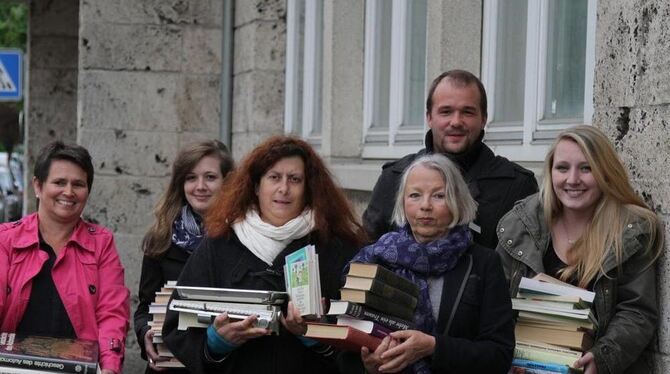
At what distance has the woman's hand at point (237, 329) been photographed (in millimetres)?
4512

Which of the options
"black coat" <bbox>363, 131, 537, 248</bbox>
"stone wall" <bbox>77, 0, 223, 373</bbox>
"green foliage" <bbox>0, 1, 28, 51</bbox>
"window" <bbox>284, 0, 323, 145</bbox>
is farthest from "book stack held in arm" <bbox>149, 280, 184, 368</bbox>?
"green foliage" <bbox>0, 1, 28, 51</bbox>

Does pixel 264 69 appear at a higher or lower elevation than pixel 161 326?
higher

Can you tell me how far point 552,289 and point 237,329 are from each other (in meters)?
1.11

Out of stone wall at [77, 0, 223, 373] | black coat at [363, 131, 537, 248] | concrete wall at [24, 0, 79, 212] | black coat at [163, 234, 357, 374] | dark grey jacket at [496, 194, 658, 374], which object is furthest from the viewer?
concrete wall at [24, 0, 79, 212]

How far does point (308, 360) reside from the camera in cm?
479

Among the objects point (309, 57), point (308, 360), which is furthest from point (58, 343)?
point (309, 57)

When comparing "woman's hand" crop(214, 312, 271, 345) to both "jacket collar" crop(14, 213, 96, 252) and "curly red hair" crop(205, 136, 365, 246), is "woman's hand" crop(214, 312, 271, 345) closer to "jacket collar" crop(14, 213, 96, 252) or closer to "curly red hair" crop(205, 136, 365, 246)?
"curly red hair" crop(205, 136, 365, 246)

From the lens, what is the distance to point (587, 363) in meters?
4.51

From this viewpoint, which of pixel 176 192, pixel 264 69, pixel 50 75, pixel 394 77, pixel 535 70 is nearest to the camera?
pixel 176 192

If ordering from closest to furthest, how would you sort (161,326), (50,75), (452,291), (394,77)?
(452,291) < (161,326) < (394,77) < (50,75)

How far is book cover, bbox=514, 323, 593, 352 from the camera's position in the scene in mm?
4555

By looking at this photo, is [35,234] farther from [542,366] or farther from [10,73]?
[10,73]

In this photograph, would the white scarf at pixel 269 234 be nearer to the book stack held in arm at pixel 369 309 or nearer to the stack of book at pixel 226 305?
the stack of book at pixel 226 305

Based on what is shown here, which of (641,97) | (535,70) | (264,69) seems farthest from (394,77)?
(641,97)
